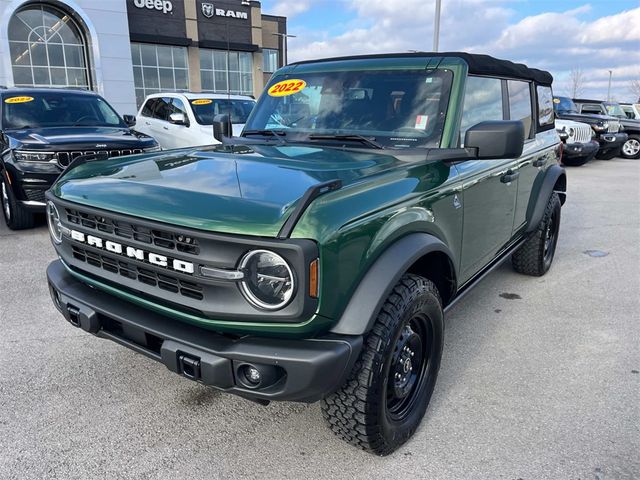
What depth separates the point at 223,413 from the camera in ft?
9.02

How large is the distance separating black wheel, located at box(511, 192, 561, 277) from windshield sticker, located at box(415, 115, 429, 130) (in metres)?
2.11

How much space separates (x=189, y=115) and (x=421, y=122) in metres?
6.87

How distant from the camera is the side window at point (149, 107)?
404 inches

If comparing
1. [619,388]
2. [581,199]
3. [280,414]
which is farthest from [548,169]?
[581,199]

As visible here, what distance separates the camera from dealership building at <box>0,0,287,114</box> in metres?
21.8

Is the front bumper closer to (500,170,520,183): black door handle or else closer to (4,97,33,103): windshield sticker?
(500,170,520,183): black door handle

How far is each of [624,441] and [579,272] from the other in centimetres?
309

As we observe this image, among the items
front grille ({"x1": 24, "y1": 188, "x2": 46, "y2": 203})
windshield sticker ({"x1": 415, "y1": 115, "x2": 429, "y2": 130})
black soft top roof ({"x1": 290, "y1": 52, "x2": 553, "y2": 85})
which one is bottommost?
front grille ({"x1": 24, "y1": 188, "x2": 46, "y2": 203})

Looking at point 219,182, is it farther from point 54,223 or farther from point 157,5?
point 157,5

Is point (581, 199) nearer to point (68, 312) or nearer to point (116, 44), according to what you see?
point (68, 312)

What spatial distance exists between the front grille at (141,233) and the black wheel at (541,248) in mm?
3535

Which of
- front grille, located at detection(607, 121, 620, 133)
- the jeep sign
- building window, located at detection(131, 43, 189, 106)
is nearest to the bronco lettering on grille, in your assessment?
front grille, located at detection(607, 121, 620, 133)

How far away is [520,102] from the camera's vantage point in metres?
4.07

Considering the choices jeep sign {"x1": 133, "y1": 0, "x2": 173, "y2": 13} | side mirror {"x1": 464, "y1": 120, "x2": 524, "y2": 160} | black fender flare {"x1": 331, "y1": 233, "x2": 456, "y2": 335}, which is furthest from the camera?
jeep sign {"x1": 133, "y1": 0, "x2": 173, "y2": 13}
